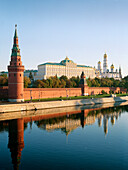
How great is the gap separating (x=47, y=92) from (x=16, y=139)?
36789 millimetres

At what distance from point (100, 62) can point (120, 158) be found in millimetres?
154950

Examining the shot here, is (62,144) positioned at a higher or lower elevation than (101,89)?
lower

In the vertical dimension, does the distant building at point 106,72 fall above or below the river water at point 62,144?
above

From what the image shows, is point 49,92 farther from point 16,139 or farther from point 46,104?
point 16,139

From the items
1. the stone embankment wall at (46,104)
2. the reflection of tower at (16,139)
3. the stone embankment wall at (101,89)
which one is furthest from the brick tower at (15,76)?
the stone embankment wall at (101,89)

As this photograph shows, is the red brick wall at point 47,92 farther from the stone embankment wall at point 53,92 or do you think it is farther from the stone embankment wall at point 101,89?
the stone embankment wall at point 101,89

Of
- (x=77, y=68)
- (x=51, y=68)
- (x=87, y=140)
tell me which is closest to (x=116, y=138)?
(x=87, y=140)

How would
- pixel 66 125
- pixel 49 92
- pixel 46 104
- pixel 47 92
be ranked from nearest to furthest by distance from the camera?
pixel 66 125 < pixel 46 104 < pixel 47 92 < pixel 49 92

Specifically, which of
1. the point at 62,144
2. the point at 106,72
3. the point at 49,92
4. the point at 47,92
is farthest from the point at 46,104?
the point at 106,72

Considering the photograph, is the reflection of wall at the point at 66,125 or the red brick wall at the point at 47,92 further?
the red brick wall at the point at 47,92

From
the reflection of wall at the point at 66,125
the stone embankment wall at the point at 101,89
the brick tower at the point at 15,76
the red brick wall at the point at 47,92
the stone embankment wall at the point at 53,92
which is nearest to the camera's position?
the reflection of wall at the point at 66,125

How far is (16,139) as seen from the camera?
867 inches

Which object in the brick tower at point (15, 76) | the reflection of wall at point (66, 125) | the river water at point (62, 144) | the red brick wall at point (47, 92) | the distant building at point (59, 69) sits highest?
the distant building at point (59, 69)

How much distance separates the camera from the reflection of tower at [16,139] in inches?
676
